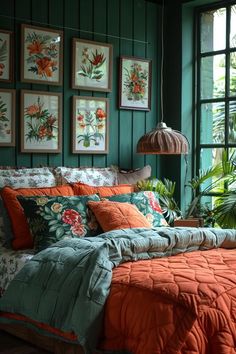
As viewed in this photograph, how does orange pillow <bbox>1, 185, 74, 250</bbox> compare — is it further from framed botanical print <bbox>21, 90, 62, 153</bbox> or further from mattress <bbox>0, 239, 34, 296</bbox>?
framed botanical print <bbox>21, 90, 62, 153</bbox>

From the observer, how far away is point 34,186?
181 inches

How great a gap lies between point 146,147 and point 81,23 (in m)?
1.20

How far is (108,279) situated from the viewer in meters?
3.15

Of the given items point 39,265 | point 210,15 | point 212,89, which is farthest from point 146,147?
point 39,265

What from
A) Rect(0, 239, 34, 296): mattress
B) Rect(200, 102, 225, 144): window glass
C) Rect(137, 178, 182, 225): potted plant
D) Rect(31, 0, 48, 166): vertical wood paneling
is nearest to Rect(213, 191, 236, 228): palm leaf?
Rect(137, 178, 182, 225): potted plant

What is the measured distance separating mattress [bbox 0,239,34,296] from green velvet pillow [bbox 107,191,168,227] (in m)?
0.94

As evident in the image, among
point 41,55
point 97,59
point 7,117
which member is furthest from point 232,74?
point 7,117

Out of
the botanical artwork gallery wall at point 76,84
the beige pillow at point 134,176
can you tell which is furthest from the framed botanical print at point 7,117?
the beige pillow at point 134,176

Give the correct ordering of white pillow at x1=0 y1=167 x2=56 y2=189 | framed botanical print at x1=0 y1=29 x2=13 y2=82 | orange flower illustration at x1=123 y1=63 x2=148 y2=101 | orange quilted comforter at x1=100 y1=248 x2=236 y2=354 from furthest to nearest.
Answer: orange flower illustration at x1=123 y1=63 x2=148 y2=101 < framed botanical print at x1=0 y1=29 x2=13 y2=82 < white pillow at x1=0 y1=167 x2=56 y2=189 < orange quilted comforter at x1=100 y1=248 x2=236 y2=354

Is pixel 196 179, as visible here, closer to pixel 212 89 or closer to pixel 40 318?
pixel 212 89

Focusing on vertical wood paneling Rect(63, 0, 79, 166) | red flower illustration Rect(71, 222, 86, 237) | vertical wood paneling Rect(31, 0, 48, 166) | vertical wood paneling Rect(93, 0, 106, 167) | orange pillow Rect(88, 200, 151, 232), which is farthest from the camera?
vertical wood paneling Rect(93, 0, 106, 167)

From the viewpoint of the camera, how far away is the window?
5434 millimetres

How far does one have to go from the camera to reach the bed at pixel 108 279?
2846 millimetres

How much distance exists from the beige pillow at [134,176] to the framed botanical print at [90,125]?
0.27 meters
